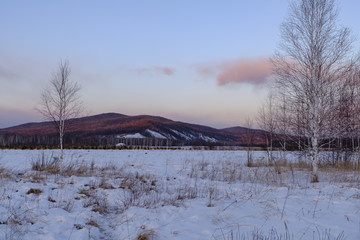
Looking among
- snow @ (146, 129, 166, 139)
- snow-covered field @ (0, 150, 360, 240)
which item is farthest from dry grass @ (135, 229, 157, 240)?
snow @ (146, 129, 166, 139)

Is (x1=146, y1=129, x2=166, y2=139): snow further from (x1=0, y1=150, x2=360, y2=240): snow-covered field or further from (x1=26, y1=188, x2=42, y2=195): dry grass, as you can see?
(x1=26, y1=188, x2=42, y2=195): dry grass

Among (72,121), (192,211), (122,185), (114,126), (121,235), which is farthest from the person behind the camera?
(114,126)

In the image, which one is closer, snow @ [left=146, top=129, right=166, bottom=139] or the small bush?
the small bush

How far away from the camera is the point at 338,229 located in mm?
3855

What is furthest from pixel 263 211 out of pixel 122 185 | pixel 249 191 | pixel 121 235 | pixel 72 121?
pixel 72 121

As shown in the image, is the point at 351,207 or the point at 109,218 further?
the point at 351,207

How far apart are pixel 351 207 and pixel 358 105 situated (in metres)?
12.8

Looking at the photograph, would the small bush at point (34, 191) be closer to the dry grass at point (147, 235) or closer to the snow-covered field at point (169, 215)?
the snow-covered field at point (169, 215)

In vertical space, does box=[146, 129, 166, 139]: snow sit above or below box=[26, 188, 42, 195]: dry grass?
above

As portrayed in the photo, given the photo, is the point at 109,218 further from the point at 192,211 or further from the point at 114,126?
the point at 114,126

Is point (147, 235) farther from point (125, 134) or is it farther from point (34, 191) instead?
point (125, 134)

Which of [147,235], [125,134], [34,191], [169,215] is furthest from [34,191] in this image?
[125,134]

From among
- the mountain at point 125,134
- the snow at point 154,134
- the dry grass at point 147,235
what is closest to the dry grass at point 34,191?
the dry grass at point 147,235

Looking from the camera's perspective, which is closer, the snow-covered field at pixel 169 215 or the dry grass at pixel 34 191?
the snow-covered field at pixel 169 215
